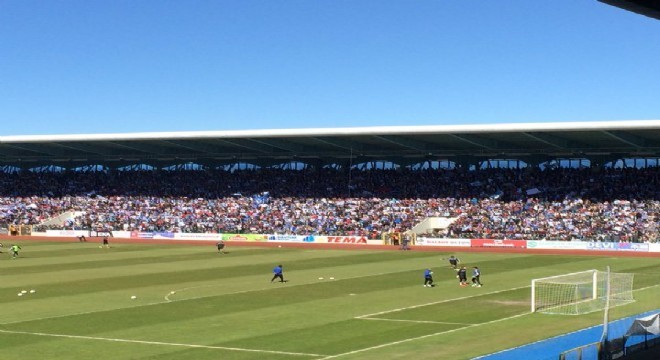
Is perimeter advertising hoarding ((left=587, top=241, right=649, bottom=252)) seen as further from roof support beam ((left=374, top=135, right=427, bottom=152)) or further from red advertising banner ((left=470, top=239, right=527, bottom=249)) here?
roof support beam ((left=374, top=135, right=427, bottom=152))

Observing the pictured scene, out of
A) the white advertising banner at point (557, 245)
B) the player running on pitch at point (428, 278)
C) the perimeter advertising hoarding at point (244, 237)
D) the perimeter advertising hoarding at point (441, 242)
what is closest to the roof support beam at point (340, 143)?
the perimeter advertising hoarding at point (244, 237)

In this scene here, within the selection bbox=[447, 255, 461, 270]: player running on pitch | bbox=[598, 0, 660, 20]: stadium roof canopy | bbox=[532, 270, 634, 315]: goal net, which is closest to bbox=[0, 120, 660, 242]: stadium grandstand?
bbox=[447, 255, 461, 270]: player running on pitch

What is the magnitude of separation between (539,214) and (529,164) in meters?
9.53

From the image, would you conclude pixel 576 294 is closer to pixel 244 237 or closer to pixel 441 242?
pixel 441 242

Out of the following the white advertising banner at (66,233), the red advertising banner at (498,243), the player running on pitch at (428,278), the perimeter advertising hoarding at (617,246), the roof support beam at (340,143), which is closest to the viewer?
the player running on pitch at (428,278)

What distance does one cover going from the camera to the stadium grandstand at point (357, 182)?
7412 cm

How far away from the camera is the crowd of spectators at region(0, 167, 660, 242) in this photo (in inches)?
2908

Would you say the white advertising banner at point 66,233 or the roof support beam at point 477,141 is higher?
the roof support beam at point 477,141

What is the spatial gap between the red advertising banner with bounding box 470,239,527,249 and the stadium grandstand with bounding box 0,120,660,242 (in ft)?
3.95

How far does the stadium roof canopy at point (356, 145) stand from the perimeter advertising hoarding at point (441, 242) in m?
8.65

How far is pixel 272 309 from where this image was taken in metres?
33.6

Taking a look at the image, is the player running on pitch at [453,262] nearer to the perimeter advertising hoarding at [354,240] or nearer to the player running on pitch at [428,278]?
the player running on pitch at [428,278]

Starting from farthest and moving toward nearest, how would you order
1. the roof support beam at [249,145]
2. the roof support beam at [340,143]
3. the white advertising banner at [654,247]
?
the roof support beam at [249,145] < the roof support beam at [340,143] < the white advertising banner at [654,247]

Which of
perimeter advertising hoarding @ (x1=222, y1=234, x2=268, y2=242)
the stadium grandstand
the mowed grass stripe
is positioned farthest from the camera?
perimeter advertising hoarding @ (x1=222, y1=234, x2=268, y2=242)
